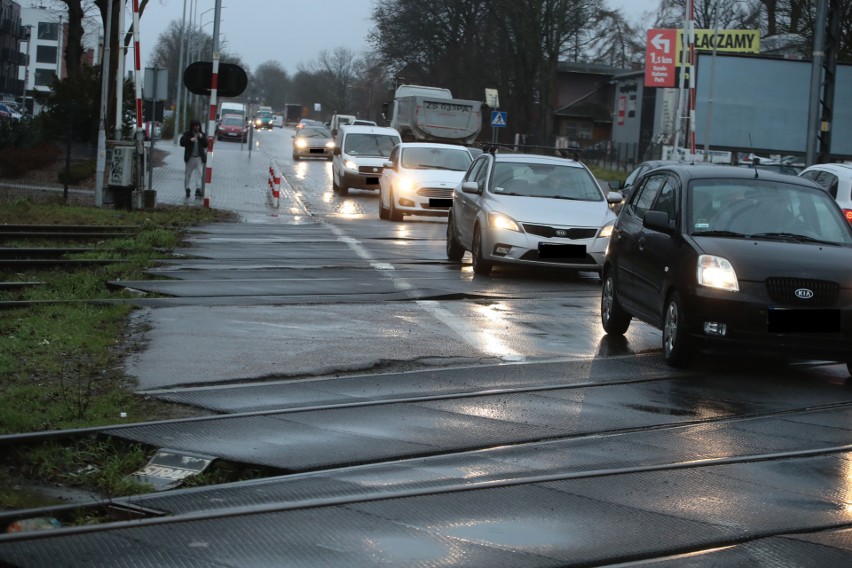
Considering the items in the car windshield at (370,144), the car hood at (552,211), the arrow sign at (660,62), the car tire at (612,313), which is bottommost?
the car tire at (612,313)

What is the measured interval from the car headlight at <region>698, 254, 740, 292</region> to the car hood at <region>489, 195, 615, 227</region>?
259 inches

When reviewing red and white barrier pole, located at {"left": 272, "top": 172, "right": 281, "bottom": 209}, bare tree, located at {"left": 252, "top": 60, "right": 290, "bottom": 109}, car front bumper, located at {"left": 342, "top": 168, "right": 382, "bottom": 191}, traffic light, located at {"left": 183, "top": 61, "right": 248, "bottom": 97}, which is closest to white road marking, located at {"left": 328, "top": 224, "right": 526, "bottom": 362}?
traffic light, located at {"left": 183, "top": 61, "right": 248, "bottom": 97}

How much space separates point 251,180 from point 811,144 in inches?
744

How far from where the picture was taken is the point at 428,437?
7.27m

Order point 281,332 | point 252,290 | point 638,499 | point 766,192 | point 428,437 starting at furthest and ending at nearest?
point 252,290 → point 281,332 → point 766,192 → point 428,437 → point 638,499

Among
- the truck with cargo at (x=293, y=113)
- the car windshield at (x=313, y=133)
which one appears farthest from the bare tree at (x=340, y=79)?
the car windshield at (x=313, y=133)

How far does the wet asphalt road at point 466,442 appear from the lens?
204 inches

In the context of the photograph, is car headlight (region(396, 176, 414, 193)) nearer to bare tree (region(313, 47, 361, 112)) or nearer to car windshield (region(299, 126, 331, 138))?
car windshield (region(299, 126, 331, 138))

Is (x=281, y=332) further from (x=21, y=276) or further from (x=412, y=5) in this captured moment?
(x=412, y=5)

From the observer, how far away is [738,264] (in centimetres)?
945

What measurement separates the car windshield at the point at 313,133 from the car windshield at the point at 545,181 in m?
42.6

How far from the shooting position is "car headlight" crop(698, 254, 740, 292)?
372 inches

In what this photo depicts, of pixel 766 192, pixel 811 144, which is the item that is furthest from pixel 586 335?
pixel 811 144

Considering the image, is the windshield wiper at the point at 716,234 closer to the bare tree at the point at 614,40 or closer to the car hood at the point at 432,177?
the car hood at the point at 432,177
